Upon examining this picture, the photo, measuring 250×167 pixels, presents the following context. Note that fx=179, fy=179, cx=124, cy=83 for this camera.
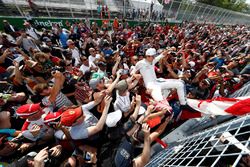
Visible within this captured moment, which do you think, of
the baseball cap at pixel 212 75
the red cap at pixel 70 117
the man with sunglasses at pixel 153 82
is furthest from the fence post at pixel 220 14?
the red cap at pixel 70 117

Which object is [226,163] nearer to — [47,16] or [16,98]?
[16,98]

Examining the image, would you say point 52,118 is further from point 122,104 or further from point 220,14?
point 220,14

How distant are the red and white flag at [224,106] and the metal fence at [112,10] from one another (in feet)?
46.7

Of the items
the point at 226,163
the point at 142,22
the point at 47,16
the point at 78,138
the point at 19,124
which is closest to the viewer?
the point at 226,163

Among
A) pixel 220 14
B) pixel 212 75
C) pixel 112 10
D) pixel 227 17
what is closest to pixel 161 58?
pixel 212 75

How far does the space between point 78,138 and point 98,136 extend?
300 mm

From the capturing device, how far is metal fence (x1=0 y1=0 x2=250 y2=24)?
13.6 m

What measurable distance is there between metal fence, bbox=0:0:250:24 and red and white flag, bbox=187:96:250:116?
14.2 metres

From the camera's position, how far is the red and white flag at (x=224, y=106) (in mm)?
2619

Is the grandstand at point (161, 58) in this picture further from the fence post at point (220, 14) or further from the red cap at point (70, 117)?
the fence post at point (220, 14)

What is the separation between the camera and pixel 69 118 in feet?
7.79

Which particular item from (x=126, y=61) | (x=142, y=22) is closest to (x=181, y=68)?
(x=126, y=61)

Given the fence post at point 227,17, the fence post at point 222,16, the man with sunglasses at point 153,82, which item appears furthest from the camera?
the fence post at point 227,17

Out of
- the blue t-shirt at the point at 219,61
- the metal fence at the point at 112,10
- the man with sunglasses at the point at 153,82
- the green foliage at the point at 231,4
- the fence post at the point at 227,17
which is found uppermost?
A: the man with sunglasses at the point at 153,82
